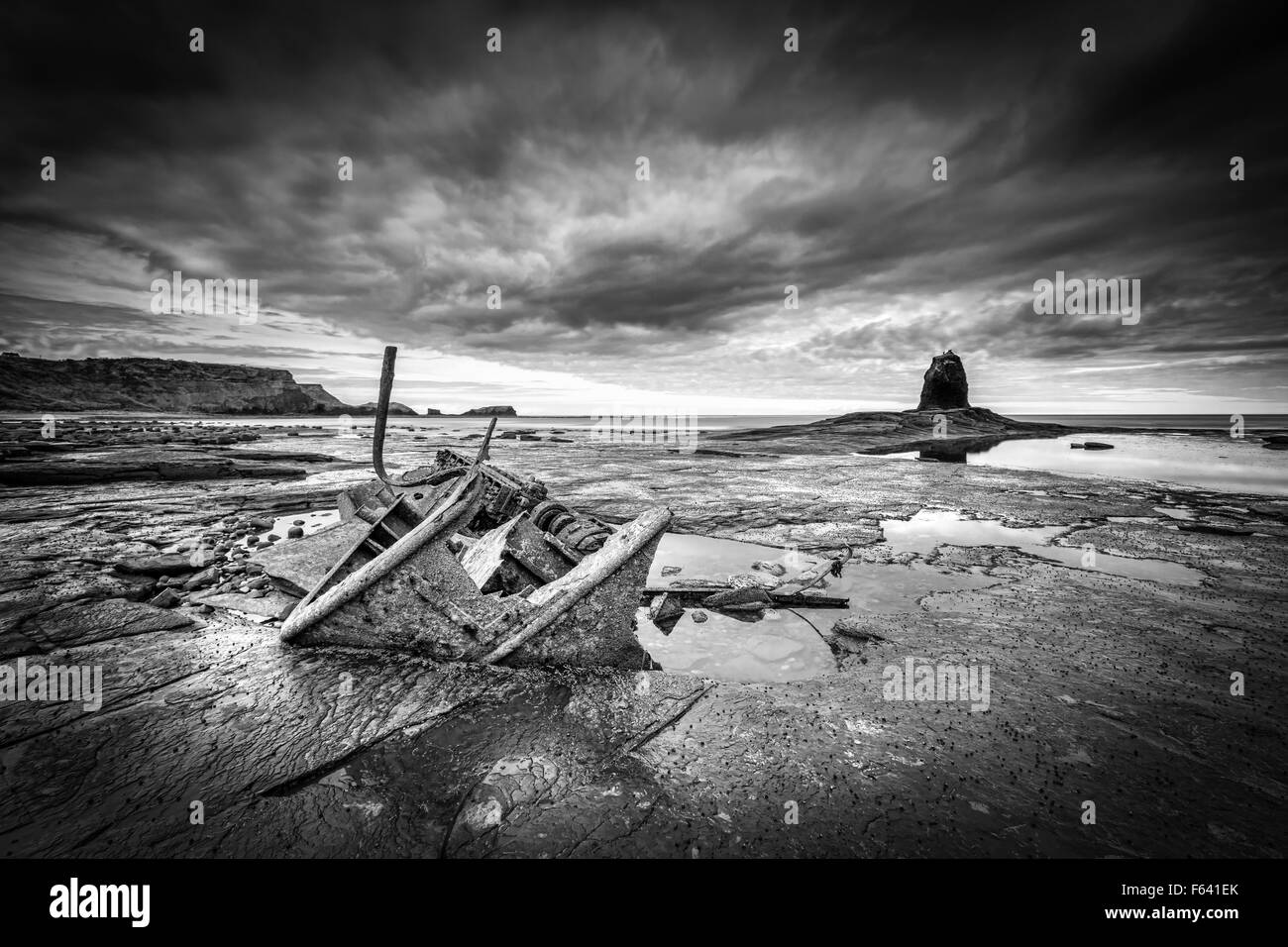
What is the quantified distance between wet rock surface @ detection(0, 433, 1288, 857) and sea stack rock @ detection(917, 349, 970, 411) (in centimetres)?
5153

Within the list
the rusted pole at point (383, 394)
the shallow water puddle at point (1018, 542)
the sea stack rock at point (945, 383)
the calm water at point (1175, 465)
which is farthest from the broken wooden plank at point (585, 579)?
the sea stack rock at point (945, 383)

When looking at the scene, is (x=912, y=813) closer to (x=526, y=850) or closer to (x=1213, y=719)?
(x=526, y=850)

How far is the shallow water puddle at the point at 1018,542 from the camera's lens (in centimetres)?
645

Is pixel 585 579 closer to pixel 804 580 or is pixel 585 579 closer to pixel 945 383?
pixel 804 580

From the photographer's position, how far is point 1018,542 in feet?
26.5

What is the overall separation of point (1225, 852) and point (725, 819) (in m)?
2.39

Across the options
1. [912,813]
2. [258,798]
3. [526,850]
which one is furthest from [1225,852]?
[258,798]

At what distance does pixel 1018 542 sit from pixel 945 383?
50201mm

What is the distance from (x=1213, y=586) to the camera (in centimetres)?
583

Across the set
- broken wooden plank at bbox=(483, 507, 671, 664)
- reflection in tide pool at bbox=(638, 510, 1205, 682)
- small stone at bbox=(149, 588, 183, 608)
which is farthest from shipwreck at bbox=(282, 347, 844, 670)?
small stone at bbox=(149, 588, 183, 608)

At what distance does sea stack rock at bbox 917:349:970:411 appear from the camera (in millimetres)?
49594

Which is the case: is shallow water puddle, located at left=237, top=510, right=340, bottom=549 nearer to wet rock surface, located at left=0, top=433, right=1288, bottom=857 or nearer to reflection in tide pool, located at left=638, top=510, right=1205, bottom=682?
wet rock surface, located at left=0, top=433, right=1288, bottom=857

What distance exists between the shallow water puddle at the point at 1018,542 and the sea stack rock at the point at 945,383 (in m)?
46.9

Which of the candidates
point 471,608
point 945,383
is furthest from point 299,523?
point 945,383
